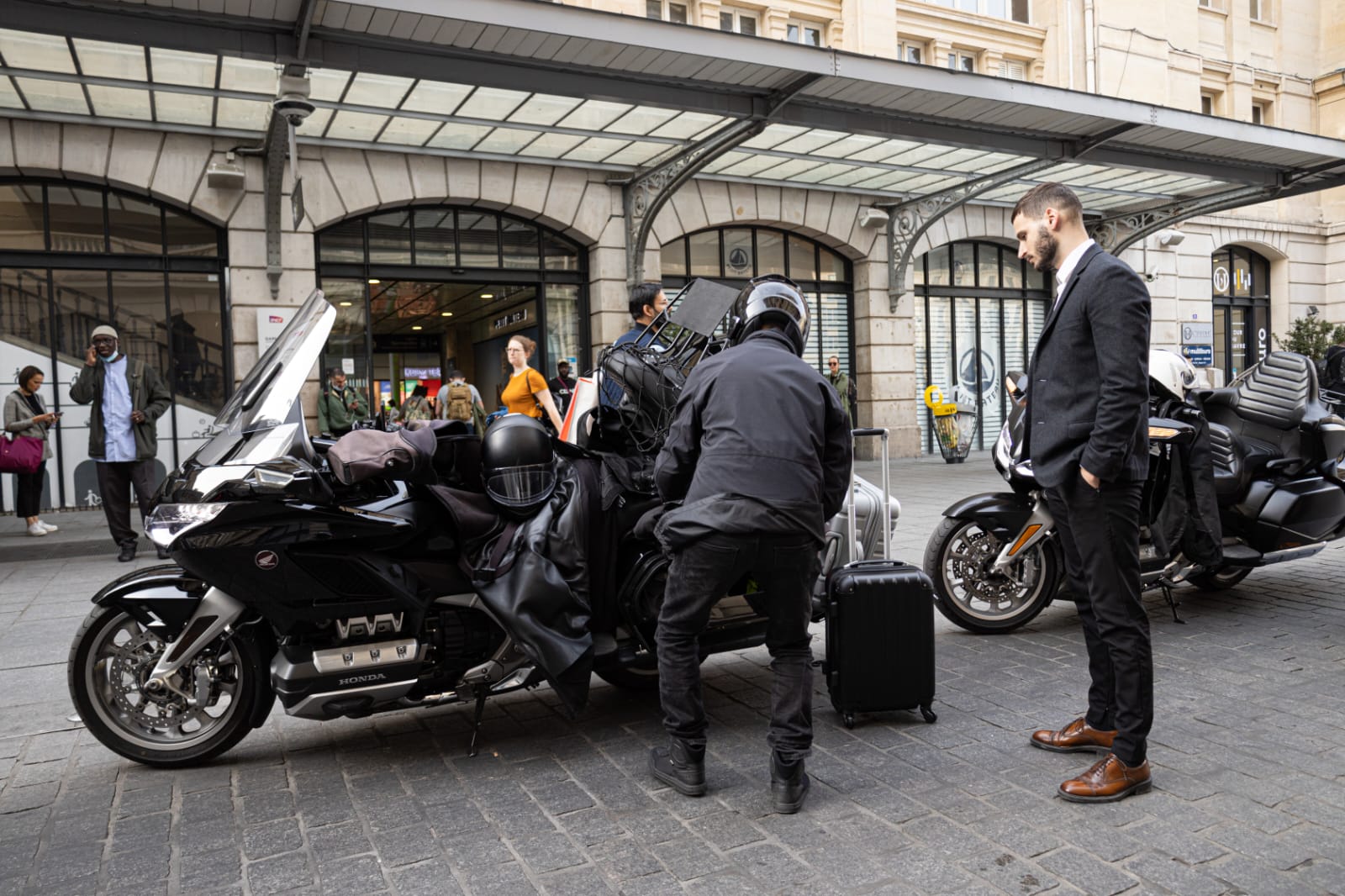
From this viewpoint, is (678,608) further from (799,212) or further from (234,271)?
(799,212)

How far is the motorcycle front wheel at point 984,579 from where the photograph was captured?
17.4 feet

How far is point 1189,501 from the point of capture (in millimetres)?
5340

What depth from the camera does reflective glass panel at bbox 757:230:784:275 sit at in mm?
17234

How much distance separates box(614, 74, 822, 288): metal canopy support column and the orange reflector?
7.31 m

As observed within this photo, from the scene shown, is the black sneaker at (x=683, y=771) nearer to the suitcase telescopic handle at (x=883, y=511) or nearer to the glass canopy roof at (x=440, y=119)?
the suitcase telescopic handle at (x=883, y=511)

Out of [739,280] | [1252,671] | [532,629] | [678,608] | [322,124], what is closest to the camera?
[678,608]

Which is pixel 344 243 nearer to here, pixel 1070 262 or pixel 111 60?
pixel 111 60

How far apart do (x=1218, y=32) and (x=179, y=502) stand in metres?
26.6

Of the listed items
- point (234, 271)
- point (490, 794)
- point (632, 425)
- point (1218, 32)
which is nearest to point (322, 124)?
point (234, 271)

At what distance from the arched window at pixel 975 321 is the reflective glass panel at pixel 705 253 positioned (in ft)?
14.8

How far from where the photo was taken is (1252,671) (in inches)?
180

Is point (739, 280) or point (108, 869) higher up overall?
point (739, 280)

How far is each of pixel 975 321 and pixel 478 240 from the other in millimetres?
10454

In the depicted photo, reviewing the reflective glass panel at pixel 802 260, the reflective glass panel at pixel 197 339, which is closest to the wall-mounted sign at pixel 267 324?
the reflective glass panel at pixel 197 339
